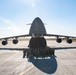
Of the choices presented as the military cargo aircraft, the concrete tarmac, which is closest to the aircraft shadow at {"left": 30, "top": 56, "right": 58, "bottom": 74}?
the concrete tarmac

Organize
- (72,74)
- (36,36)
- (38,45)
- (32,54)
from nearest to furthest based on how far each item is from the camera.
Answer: (72,74) → (32,54) → (38,45) → (36,36)

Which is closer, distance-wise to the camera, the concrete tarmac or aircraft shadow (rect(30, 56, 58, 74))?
the concrete tarmac

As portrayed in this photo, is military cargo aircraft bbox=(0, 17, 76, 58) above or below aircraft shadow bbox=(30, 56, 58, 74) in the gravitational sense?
above

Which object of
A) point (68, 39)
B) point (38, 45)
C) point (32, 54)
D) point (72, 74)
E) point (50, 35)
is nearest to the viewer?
point (72, 74)

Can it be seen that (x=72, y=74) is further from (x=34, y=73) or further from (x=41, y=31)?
(x=41, y=31)

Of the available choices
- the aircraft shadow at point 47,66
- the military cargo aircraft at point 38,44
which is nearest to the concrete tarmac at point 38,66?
the aircraft shadow at point 47,66

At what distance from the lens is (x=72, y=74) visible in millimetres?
15523

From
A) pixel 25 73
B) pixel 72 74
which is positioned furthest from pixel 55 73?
pixel 25 73

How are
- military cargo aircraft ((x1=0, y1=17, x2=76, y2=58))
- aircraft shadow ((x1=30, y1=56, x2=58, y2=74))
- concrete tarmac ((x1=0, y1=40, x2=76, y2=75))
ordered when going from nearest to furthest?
1. concrete tarmac ((x1=0, y1=40, x2=76, y2=75))
2. aircraft shadow ((x1=30, y1=56, x2=58, y2=74))
3. military cargo aircraft ((x1=0, y1=17, x2=76, y2=58))

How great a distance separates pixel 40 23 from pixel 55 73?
1599 centimetres

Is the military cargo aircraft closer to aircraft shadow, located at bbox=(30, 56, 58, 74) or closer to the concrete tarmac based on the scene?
the concrete tarmac

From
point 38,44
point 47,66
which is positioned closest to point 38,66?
point 47,66

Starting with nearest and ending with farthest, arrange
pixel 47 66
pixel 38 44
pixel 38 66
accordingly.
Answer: pixel 47 66 < pixel 38 66 < pixel 38 44

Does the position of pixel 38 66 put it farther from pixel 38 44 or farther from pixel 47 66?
pixel 38 44
